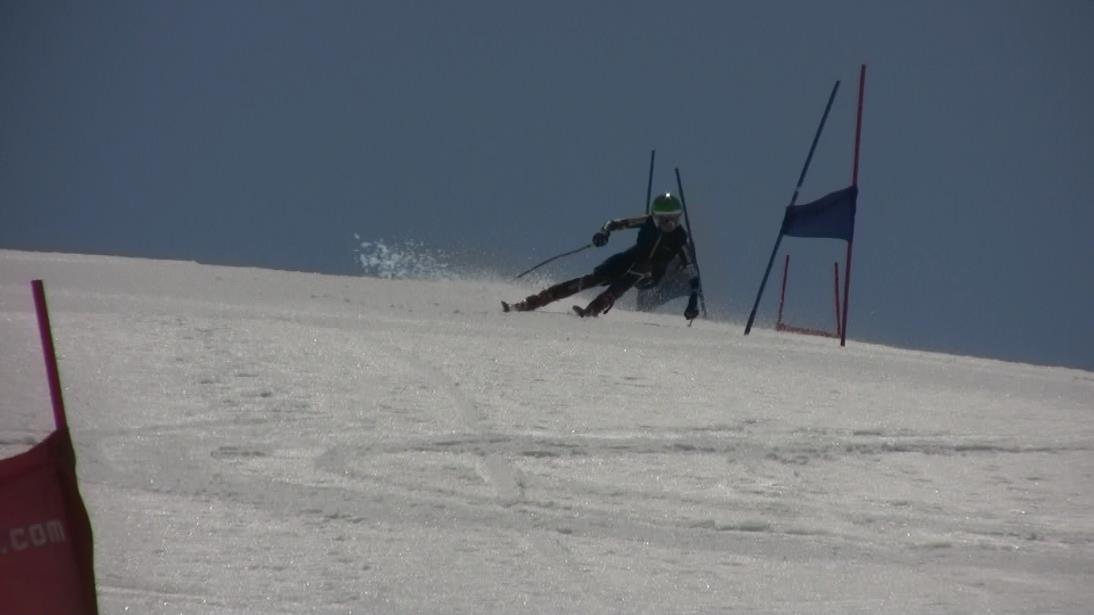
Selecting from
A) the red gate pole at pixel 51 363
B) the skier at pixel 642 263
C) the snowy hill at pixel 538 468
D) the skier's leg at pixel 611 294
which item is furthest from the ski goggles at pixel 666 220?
the red gate pole at pixel 51 363

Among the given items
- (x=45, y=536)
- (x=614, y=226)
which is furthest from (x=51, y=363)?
(x=614, y=226)

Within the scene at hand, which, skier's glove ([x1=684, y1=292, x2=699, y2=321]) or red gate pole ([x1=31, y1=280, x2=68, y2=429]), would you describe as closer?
red gate pole ([x1=31, y1=280, x2=68, y2=429])

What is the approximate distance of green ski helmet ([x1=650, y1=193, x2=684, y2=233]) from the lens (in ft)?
52.2

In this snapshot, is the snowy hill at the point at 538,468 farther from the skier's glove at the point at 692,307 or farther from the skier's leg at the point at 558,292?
the skier's leg at the point at 558,292

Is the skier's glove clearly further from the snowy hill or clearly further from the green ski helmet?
the snowy hill

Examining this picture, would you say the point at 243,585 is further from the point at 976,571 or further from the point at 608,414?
the point at 608,414

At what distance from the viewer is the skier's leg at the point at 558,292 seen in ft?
53.1

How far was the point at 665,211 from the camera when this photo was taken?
15930 mm

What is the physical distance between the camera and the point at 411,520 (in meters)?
5.88

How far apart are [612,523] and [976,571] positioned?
4.44ft

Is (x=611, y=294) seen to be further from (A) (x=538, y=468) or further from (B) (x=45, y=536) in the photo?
(B) (x=45, y=536)

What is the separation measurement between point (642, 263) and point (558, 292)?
90 centimetres

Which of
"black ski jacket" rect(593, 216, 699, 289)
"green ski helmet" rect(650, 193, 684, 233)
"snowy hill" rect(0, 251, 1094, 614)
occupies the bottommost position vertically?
"snowy hill" rect(0, 251, 1094, 614)

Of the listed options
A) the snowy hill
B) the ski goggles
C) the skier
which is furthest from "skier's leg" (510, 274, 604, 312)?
the snowy hill
